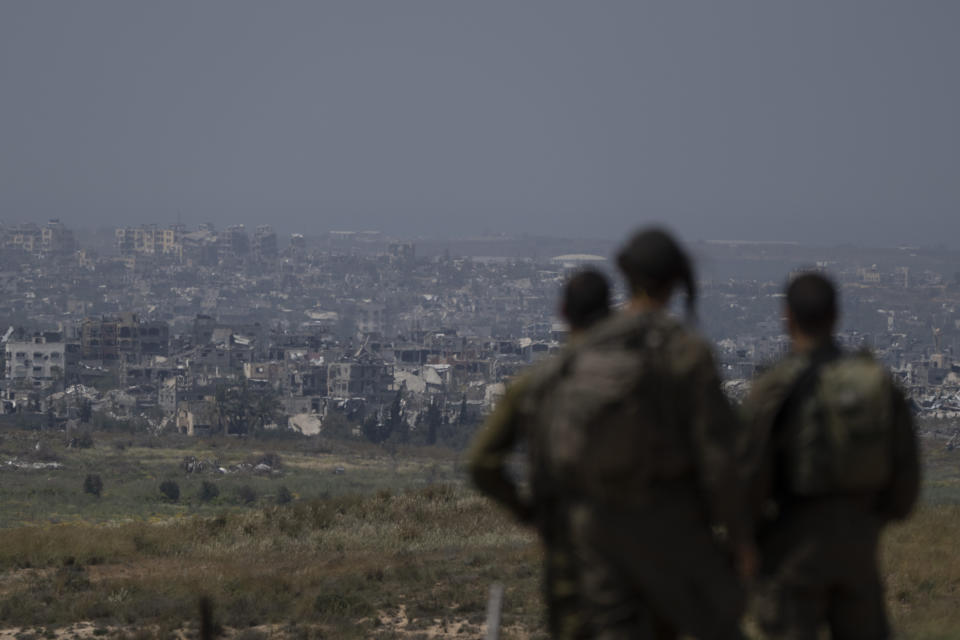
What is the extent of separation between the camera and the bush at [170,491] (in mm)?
44975

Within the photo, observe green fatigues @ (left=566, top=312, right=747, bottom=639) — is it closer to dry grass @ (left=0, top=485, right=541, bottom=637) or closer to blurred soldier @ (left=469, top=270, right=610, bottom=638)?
blurred soldier @ (left=469, top=270, right=610, bottom=638)

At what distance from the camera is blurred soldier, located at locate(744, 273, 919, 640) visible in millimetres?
3967

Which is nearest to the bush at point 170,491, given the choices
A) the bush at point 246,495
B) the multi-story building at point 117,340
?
the bush at point 246,495

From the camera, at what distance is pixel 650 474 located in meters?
3.63

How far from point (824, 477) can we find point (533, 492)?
2.60ft

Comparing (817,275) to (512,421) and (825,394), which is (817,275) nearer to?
(825,394)


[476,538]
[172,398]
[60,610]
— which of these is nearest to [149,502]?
Result: [476,538]

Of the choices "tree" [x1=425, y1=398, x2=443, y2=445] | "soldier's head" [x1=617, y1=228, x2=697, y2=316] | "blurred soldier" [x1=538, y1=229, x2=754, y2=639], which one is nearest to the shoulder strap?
"blurred soldier" [x1=538, y1=229, x2=754, y2=639]

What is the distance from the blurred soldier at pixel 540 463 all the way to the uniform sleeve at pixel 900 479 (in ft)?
2.87

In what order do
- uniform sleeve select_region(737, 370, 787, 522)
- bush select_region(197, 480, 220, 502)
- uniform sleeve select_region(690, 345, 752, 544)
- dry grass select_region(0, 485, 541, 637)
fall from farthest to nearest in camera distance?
bush select_region(197, 480, 220, 502) → dry grass select_region(0, 485, 541, 637) → uniform sleeve select_region(737, 370, 787, 522) → uniform sleeve select_region(690, 345, 752, 544)

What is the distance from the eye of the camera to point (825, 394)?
4.02 m

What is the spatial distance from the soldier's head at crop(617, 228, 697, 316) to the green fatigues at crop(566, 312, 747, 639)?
0.44 ft

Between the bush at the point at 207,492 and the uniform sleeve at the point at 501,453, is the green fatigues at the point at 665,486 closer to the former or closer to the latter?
the uniform sleeve at the point at 501,453

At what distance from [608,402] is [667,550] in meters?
0.40
